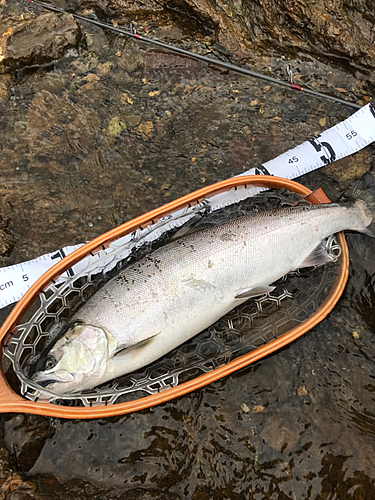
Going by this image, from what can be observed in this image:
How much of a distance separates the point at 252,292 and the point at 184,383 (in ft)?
2.35

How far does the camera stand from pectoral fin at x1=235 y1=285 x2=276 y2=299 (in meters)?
2.43

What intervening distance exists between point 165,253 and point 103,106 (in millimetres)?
1403

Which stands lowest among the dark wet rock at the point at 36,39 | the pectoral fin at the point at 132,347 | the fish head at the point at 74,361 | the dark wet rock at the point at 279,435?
the dark wet rock at the point at 279,435

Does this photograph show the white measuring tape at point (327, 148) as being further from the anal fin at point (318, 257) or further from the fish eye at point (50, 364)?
the fish eye at point (50, 364)

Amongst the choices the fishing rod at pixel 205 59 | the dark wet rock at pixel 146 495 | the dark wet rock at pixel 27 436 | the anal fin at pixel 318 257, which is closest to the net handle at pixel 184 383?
the anal fin at pixel 318 257

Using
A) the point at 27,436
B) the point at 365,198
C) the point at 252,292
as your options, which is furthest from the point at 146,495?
the point at 365,198

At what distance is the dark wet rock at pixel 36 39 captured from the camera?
290cm

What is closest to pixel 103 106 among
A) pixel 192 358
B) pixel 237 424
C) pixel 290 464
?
pixel 192 358

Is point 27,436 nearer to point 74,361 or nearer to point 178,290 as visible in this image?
point 74,361

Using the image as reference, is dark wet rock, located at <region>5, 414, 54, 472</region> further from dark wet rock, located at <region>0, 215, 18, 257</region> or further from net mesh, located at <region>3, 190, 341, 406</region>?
dark wet rock, located at <region>0, 215, 18, 257</region>

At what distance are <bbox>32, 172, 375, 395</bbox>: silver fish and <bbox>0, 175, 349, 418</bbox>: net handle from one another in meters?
0.15

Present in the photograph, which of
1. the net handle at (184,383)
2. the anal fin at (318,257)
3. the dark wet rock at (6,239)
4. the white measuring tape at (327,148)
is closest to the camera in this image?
the net handle at (184,383)

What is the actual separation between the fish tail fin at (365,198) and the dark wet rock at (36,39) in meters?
2.45

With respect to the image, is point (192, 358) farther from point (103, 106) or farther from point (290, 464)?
point (103, 106)
